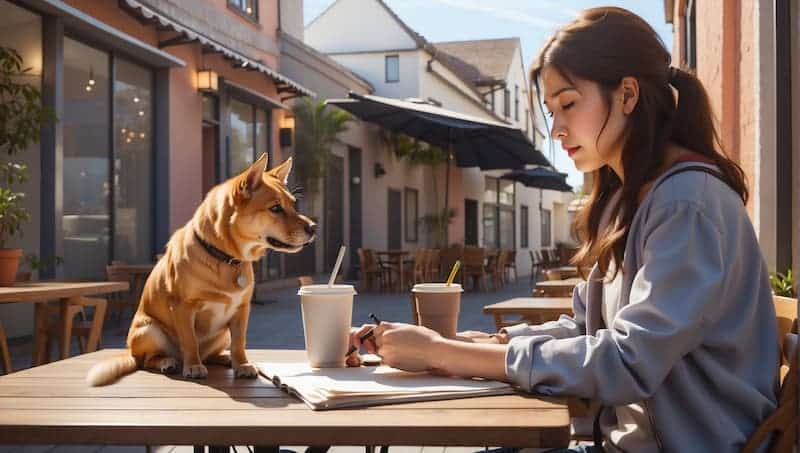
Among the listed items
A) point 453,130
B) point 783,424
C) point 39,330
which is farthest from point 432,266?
point 783,424

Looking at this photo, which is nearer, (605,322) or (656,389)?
(656,389)

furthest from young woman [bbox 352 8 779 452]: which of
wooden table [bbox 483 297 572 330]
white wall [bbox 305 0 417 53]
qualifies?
white wall [bbox 305 0 417 53]

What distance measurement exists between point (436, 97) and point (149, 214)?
13400 mm

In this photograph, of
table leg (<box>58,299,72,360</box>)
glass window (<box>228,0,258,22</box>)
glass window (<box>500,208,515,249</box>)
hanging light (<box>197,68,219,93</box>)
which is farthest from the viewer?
glass window (<box>500,208,515,249</box>)

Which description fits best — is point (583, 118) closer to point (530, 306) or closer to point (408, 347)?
point (408, 347)

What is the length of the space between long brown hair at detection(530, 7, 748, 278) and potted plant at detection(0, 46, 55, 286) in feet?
14.3

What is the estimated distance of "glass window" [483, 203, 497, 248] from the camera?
88.3 feet

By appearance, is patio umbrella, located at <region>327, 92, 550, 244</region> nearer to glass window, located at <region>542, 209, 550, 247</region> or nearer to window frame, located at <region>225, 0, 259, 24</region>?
window frame, located at <region>225, 0, 259, 24</region>

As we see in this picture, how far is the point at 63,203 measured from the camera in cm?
837

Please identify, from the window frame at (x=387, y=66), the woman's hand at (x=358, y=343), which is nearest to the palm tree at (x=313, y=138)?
the window frame at (x=387, y=66)

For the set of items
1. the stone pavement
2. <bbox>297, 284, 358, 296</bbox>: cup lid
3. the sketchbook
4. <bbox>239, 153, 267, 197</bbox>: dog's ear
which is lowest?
the stone pavement

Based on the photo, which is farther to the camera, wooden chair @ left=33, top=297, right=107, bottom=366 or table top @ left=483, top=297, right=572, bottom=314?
wooden chair @ left=33, top=297, right=107, bottom=366

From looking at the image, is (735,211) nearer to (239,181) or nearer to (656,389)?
(656,389)

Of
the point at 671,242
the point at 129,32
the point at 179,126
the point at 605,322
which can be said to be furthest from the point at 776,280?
the point at 179,126
